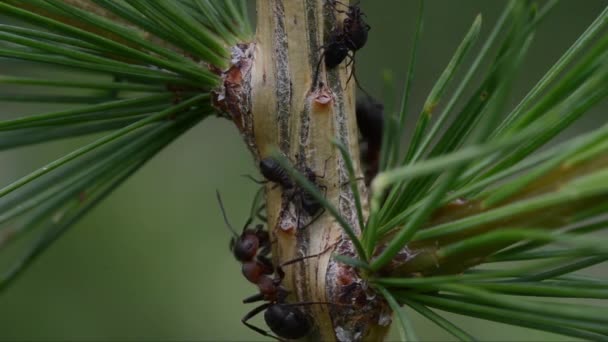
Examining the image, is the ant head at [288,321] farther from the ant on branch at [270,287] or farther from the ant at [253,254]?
the ant at [253,254]

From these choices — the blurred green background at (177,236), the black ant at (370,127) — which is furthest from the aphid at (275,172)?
the blurred green background at (177,236)

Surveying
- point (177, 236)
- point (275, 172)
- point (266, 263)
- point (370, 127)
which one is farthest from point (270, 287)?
point (177, 236)

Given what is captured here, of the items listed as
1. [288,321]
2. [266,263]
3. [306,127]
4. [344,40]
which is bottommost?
[288,321]

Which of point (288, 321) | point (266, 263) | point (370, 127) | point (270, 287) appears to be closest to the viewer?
point (288, 321)

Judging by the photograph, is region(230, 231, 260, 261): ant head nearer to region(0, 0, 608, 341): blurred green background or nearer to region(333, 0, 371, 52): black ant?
region(333, 0, 371, 52): black ant

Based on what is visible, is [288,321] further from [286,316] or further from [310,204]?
[310,204]

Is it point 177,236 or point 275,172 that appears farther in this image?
point 177,236
